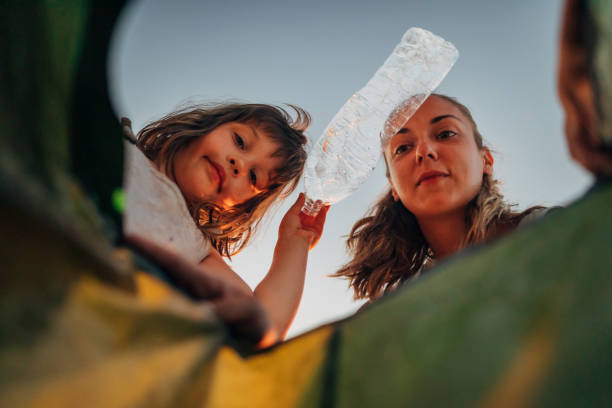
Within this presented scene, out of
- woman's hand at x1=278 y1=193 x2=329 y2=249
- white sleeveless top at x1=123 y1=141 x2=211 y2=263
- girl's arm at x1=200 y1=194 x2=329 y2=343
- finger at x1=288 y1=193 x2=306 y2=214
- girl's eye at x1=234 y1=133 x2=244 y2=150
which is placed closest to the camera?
white sleeveless top at x1=123 y1=141 x2=211 y2=263

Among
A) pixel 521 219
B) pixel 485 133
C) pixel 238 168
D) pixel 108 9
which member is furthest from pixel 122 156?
pixel 485 133

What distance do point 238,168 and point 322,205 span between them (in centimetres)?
55

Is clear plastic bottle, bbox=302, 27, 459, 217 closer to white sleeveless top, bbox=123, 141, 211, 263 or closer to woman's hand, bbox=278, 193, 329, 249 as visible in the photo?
woman's hand, bbox=278, 193, 329, 249

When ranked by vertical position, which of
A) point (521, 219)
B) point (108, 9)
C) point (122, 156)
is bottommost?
point (521, 219)

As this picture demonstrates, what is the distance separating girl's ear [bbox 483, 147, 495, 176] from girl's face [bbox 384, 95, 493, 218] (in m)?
0.01

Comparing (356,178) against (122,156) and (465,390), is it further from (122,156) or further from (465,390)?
(465,390)

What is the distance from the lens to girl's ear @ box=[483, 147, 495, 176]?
2104 millimetres

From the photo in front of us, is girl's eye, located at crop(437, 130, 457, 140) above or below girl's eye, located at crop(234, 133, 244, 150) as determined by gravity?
below

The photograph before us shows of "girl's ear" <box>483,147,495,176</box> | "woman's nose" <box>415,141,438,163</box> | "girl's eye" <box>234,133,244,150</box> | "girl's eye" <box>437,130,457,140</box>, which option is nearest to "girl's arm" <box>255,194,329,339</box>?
"girl's eye" <box>234,133,244,150</box>

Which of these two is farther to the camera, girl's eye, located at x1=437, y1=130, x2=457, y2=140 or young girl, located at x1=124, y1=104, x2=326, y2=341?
girl's eye, located at x1=437, y1=130, x2=457, y2=140

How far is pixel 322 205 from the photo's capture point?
7.22ft

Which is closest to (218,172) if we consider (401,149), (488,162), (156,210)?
(156,210)

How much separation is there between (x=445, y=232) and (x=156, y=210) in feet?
4.67

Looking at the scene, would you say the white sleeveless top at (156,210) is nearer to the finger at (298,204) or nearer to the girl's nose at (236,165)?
the girl's nose at (236,165)
